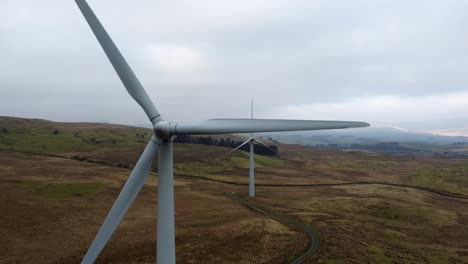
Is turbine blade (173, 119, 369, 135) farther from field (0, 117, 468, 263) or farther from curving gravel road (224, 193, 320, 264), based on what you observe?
curving gravel road (224, 193, 320, 264)

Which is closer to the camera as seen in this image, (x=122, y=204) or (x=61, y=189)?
(x=122, y=204)

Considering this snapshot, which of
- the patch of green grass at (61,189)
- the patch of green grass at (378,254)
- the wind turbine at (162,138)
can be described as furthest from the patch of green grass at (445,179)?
the patch of green grass at (61,189)

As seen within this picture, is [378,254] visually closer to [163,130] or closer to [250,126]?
[250,126]

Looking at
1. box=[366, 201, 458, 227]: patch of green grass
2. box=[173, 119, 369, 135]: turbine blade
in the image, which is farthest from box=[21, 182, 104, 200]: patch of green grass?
box=[366, 201, 458, 227]: patch of green grass

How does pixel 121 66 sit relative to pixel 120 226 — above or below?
above

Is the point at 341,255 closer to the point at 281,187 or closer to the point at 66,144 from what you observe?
the point at 281,187

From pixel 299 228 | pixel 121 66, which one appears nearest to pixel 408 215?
pixel 299 228

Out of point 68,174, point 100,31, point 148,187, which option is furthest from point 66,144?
point 100,31
